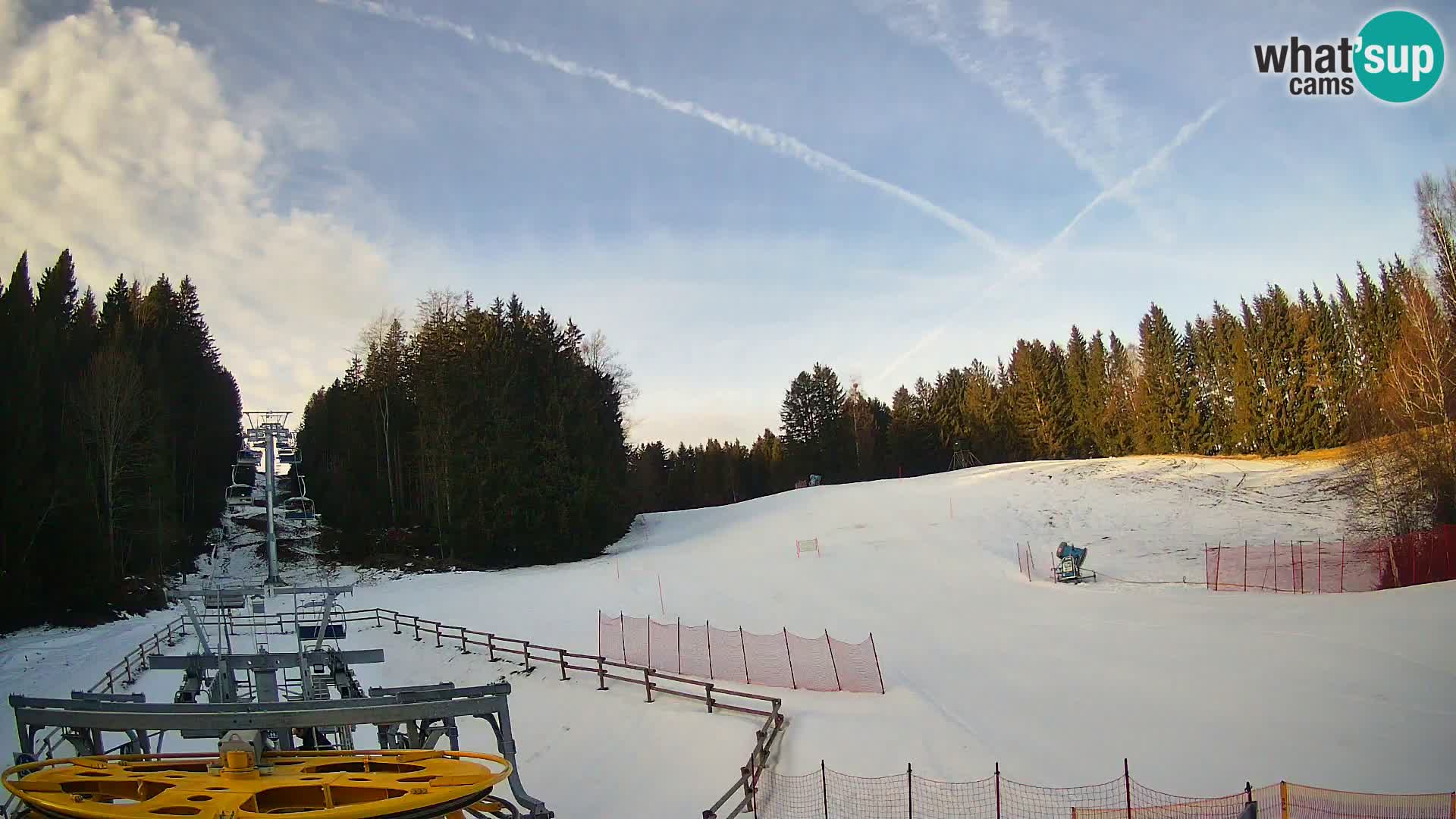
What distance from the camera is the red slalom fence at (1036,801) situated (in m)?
10.0

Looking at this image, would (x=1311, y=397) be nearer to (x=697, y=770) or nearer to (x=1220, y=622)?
(x=1220, y=622)

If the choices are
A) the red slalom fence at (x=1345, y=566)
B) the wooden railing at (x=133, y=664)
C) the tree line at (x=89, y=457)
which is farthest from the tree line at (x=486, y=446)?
the red slalom fence at (x=1345, y=566)

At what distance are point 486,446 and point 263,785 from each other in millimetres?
38102

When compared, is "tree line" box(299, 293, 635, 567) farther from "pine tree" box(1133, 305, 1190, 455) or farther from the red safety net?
"pine tree" box(1133, 305, 1190, 455)

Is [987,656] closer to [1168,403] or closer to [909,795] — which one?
[909,795]

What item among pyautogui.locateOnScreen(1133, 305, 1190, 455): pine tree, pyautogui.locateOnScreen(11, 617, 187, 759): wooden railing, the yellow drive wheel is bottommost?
pyautogui.locateOnScreen(11, 617, 187, 759): wooden railing

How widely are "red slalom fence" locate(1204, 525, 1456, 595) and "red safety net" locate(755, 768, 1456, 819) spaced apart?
15.7m

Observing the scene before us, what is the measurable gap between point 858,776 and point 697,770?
3069 mm

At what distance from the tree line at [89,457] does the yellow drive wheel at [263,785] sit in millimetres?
27611

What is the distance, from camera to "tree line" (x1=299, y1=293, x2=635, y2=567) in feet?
139

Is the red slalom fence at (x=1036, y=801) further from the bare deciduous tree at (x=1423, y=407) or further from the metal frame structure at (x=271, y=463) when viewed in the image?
the bare deciduous tree at (x=1423, y=407)

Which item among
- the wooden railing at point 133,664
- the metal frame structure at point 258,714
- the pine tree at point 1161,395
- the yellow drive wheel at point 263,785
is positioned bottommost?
the wooden railing at point 133,664

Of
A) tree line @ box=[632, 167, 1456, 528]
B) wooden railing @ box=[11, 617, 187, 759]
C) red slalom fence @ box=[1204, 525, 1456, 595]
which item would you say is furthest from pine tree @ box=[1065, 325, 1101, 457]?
wooden railing @ box=[11, 617, 187, 759]

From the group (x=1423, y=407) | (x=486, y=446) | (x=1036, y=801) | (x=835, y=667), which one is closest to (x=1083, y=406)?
(x=1423, y=407)
